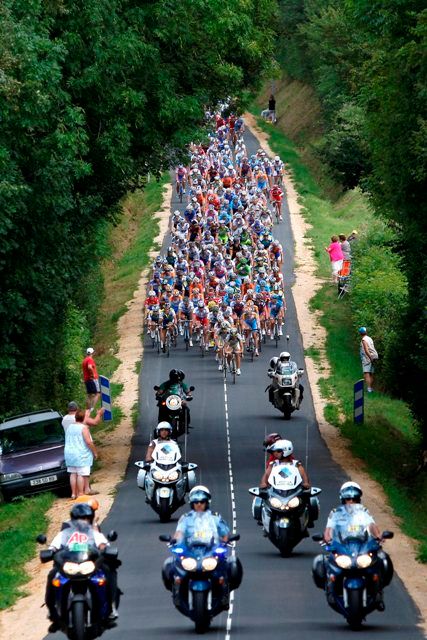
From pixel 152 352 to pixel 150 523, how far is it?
21542 millimetres

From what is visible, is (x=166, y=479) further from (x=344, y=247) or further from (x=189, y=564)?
A: (x=344, y=247)

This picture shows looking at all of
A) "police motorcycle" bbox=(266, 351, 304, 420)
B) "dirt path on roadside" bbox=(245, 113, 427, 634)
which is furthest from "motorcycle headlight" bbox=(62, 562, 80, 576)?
"police motorcycle" bbox=(266, 351, 304, 420)

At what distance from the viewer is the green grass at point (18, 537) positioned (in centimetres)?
2067

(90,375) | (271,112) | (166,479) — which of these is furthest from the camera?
(271,112)

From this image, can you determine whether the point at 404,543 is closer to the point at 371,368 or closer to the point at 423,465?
the point at 423,465

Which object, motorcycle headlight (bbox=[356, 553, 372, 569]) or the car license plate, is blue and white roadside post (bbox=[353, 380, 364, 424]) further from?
motorcycle headlight (bbox=[356, 553, 372, 569])

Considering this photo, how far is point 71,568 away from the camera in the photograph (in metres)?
15.8

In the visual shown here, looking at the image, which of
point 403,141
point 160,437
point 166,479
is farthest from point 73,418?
point 403,141

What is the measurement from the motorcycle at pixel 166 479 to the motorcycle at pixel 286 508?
267 cm

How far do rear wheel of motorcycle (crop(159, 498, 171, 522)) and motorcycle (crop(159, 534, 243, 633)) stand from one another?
21.9 ft

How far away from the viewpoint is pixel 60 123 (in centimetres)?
3139

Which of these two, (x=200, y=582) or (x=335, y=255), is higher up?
(x=200, y=582)

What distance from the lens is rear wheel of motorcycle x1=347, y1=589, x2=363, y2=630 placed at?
1669cm

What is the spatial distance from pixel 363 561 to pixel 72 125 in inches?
660
